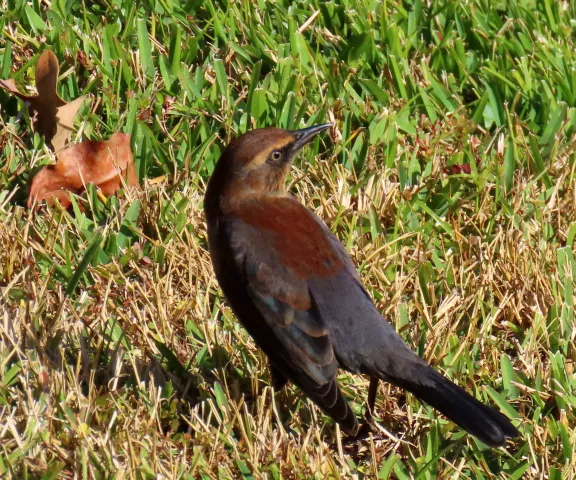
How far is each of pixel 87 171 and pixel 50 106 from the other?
0.56m

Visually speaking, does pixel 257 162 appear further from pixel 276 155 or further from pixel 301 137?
pixel 301 137

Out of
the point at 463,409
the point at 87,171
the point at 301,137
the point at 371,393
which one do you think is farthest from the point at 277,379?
the point at 87,171

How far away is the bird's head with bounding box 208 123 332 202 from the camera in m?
5.35

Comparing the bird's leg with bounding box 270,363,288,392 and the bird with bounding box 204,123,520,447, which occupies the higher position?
the bird with bounding box 204,123,520,447

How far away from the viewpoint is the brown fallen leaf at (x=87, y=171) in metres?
6.29

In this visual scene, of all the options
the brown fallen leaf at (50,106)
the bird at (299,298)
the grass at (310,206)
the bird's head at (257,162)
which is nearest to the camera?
the bird at (299,298)

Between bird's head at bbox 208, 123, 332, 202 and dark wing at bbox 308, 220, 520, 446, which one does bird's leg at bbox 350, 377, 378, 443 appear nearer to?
dark wing at bbox 308, 220, 520, 446

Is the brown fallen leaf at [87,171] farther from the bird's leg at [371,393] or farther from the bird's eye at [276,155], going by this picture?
the bird's leg at [371,393]

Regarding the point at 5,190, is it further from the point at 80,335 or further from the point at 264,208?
the point at 264,208

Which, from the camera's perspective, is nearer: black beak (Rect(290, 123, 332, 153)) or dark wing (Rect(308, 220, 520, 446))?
dark wing (Rect(308, 220, 520, 446))

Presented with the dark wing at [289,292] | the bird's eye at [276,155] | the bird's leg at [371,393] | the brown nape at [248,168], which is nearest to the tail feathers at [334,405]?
the dark wing at [289,292]

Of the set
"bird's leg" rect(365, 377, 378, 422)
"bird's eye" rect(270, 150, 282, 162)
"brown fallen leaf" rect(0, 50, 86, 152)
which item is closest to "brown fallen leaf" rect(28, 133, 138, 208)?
"brown fallen leaf" rect(0, 50, 86, 152)

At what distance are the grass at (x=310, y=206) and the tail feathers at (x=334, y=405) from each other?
0.17 meters

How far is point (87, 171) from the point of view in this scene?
6375 mm
